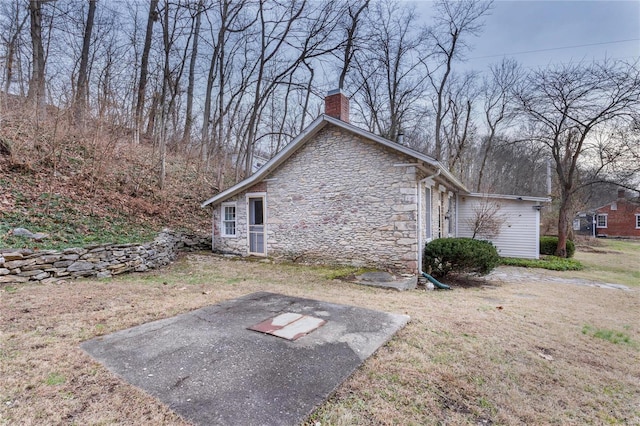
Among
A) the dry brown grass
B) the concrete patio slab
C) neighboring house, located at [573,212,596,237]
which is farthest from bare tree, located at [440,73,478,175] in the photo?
neighboring house, located at [573,212,596,237]

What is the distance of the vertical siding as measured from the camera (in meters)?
12.0

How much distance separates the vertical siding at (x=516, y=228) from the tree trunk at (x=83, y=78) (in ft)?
50.2

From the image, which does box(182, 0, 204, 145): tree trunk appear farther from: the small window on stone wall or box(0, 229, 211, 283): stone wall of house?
the small window on stone wall

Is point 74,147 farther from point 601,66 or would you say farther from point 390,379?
point 601,66

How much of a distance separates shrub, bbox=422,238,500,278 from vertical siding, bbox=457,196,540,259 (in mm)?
4896

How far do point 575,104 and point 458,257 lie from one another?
9.23m

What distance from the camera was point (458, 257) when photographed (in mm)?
7898

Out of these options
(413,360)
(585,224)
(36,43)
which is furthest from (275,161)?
(585,224)

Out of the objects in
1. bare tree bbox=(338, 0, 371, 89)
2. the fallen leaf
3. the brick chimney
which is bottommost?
the fallen leaf

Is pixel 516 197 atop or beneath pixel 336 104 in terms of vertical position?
beneath

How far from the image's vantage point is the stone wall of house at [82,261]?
5707 mm

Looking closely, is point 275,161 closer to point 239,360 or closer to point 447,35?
point 239,360

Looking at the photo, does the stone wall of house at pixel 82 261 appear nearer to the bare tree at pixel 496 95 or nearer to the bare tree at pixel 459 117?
→ the bare tree at pixel 459 117

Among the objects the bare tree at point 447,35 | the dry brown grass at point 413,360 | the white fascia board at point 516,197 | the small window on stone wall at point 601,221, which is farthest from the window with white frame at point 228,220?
the small window on stone wall at point 601,221
